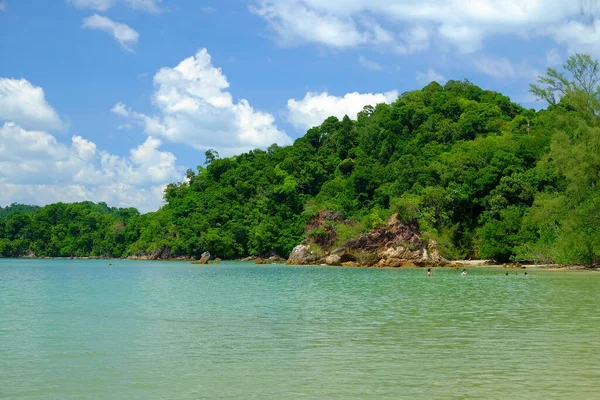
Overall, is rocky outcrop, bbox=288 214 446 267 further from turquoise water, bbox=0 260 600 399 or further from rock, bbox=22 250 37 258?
rock, bbox=22 250 37 258

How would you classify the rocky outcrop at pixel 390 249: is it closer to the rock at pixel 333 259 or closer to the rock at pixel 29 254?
the rock at pixel 333 259

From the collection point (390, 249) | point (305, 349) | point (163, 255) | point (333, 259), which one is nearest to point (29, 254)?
point (163, 255)

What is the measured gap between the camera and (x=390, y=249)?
71.7 m

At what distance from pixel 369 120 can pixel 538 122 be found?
39788 millimetres

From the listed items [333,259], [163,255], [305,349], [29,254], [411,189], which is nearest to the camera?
[305,349]

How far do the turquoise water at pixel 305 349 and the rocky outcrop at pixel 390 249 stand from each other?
43.0 m

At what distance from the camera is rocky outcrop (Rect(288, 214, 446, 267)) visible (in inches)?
2776

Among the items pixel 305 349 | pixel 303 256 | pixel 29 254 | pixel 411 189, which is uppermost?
pixel 411 189

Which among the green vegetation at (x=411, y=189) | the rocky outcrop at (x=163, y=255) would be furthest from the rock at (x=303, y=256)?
the rocky outcrop at (x=163, y=255)

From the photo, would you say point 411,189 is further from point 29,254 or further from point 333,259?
point 29,254

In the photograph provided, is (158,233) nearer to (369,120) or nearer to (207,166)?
(207,166)

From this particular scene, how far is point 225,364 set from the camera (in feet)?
43.3

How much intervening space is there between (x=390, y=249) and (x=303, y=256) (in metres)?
16.8

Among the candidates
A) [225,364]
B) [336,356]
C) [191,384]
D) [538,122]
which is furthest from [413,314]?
[538,122]
